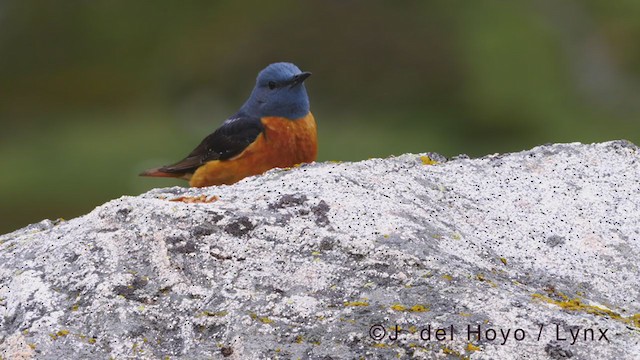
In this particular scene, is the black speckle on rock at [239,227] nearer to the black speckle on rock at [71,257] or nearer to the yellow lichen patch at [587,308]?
the black speckle on rock at [71,257]

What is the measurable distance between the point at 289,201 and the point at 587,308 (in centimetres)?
115

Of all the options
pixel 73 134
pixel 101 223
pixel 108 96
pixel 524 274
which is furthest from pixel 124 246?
pixel 108 96

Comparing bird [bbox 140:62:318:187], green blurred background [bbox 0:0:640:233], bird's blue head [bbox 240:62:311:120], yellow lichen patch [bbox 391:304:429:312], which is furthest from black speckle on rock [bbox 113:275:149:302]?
green blurred background [bbox 0:0:640:233]

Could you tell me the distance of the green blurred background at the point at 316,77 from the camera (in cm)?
1620

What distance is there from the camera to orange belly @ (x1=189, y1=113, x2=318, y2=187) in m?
7.20

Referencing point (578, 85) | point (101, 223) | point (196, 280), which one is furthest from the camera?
point (578, 85)

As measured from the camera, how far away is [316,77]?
1847 cm

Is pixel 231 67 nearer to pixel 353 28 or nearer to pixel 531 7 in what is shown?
pixel 353 28

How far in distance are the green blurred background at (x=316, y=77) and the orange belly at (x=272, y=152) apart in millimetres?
7719

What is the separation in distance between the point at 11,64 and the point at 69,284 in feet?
54.6

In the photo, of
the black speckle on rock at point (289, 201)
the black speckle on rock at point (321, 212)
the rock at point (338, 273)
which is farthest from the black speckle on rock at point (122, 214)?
the black speckle on rock at point (321, 212)

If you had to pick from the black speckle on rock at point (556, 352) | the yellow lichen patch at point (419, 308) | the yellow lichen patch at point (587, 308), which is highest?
the yellow lichen patch at point (419, 308)

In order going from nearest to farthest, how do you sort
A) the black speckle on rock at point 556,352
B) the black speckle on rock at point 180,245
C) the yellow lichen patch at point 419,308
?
the black speckle on rock at point 556,352
the yellow lichen patch at point 419,308
the black speckle on rock at point 180,245

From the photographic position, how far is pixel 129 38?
65.5 feet
